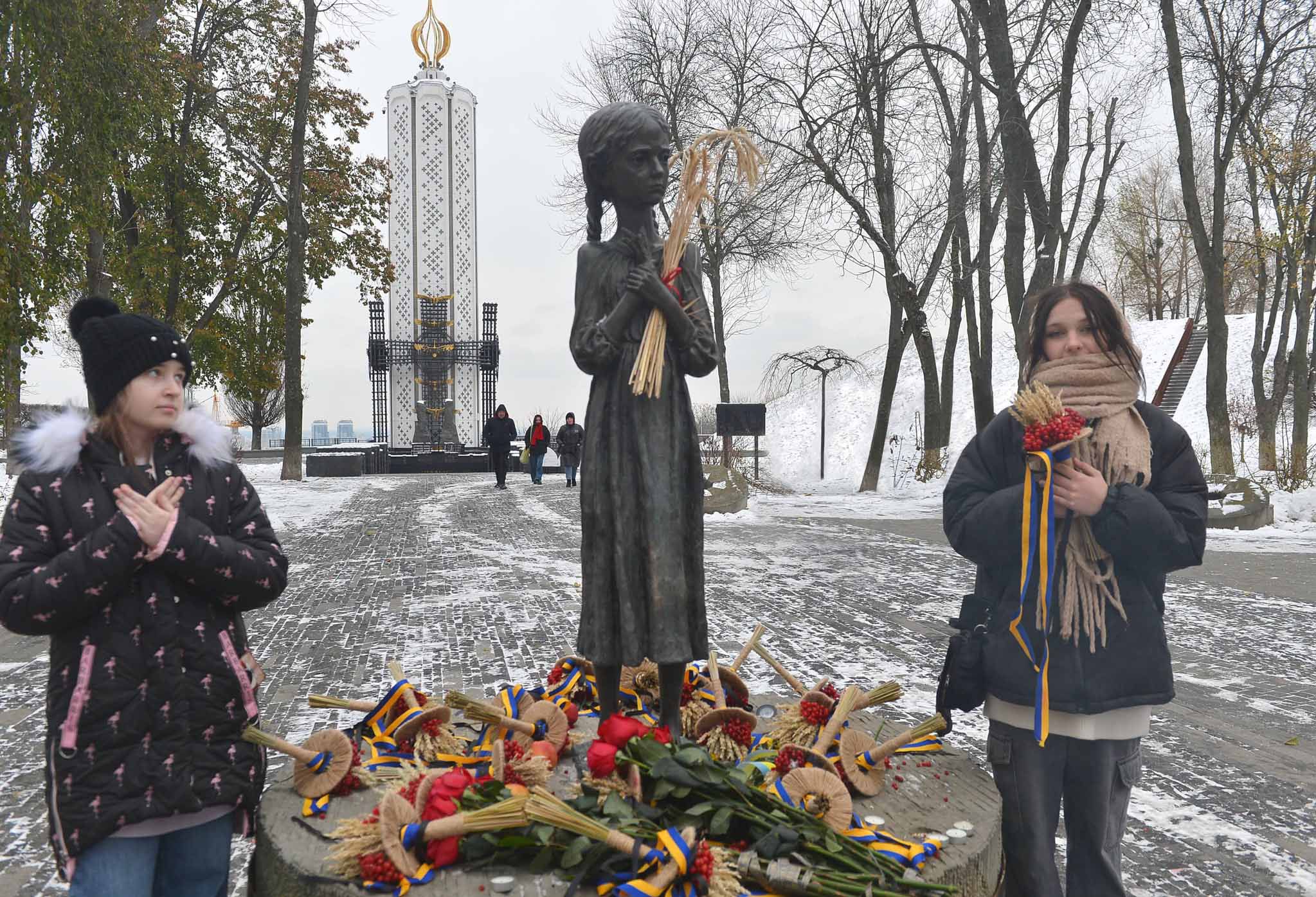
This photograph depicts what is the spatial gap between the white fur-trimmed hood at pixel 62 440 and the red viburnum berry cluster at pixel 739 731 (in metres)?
1.73

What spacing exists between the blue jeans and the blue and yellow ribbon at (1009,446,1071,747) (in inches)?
83.0

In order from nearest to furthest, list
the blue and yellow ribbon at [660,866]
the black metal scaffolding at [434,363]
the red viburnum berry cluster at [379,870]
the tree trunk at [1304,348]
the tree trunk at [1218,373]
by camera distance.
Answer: the blue and yellow ribbon at [660,866], the red viburnum berry cluster at [379,870], the tree trunk at [1218,373], the tree trunk at [1304,348], the black metal scaffolding at [434,363]

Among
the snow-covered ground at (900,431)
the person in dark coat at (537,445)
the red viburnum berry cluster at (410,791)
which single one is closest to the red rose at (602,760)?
the red viburnum berry cluster at (410,791)

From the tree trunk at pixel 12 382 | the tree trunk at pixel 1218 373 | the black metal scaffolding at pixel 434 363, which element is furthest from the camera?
the black metal scaffolding at pixel 434 363

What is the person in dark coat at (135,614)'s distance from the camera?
6.45 ft

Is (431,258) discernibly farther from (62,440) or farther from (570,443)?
(62,440)

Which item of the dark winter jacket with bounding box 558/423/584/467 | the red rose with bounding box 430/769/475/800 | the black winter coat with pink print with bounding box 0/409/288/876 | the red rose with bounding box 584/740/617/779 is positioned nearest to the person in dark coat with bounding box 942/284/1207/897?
the red rose with bounding box 584/740/617/779

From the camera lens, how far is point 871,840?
2195mm

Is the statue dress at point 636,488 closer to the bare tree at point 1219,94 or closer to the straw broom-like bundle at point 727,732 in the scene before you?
the straw broom-like bundle at point 727,732

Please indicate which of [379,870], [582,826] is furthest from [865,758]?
[379,870]

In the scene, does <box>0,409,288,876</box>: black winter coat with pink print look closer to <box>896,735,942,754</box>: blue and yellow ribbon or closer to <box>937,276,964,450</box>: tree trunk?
<box>896,735,942,754</box>: blue and yellow ribbon

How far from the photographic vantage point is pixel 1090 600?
2260mm

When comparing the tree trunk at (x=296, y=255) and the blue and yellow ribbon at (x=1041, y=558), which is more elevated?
the tree trunk at (x=296, y=255)

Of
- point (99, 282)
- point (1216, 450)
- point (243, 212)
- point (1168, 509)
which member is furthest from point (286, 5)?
point (1168, 509)
